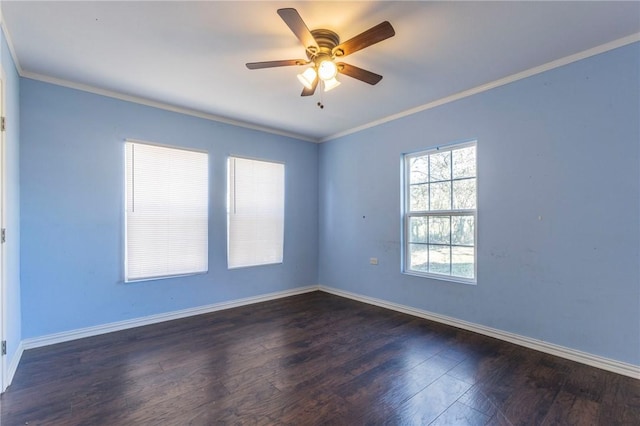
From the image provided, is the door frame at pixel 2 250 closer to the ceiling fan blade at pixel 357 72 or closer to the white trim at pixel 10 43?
the white trim at pixel 10 43

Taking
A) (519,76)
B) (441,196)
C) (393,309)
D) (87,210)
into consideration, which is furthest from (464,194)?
(87,210)

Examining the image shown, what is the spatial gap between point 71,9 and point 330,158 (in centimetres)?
360

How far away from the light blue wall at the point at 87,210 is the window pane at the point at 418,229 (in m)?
2.54

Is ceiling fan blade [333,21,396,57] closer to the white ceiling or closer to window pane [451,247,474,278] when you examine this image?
the white ceiling

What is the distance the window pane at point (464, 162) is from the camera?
135 inches

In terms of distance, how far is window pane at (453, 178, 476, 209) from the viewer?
11.2 ft

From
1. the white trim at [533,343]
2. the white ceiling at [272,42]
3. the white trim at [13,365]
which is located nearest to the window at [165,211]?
the white ceiling at [272,42]

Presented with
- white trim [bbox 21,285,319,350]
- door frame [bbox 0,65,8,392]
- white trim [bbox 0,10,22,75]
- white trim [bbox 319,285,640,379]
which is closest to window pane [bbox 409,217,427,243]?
white trim [bbox 319,285,640,379]

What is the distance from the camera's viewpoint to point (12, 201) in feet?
8.22

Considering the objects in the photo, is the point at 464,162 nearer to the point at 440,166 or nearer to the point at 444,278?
the point at 440,166

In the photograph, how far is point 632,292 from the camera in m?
2.37

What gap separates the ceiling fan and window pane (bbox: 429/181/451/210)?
1.77 meters

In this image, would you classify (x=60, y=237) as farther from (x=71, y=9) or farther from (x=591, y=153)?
(x=591, y=153)

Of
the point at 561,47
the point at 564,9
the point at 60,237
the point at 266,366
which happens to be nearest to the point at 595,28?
the point at 561,47
